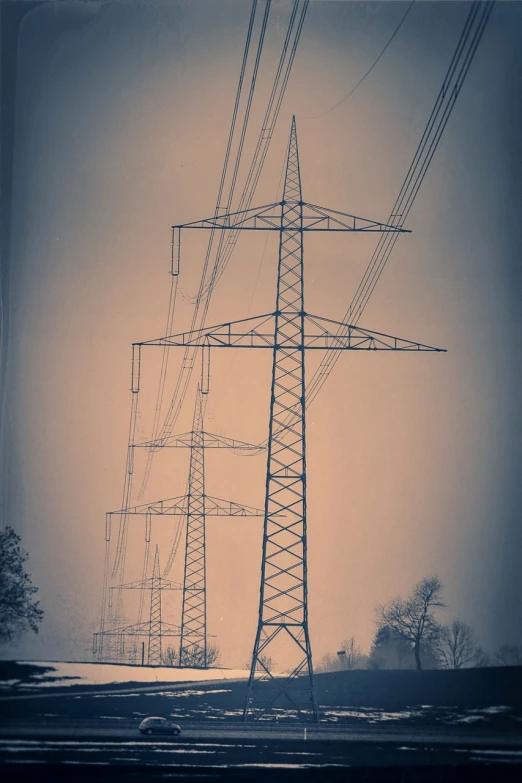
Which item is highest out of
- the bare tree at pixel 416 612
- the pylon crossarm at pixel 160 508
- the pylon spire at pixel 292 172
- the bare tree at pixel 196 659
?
the pylon spire at pixel 292 172

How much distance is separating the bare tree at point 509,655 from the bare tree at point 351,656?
2.94 m

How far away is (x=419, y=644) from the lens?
23609 mm

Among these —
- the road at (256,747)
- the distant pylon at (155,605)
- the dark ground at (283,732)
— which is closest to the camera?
the dark ground at (283,732)

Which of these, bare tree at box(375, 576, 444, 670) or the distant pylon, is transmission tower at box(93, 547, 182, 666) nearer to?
the distant pylon

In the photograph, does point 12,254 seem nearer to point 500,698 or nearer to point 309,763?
point 309,763

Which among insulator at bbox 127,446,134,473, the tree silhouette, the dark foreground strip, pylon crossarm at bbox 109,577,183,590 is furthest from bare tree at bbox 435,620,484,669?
the tree silhouette

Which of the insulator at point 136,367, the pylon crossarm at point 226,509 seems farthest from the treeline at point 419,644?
the insulator at point 136,367

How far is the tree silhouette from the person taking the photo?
67.4ft

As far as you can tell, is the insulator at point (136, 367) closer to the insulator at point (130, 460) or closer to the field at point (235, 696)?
the insulator at point (130, 460)

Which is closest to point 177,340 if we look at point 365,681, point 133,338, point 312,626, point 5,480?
point 133,338

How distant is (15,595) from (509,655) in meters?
10.3

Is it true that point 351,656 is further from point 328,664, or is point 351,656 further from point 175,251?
point 175,251

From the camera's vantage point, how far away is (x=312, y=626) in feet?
68.2

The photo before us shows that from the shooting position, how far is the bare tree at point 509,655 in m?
20.6
